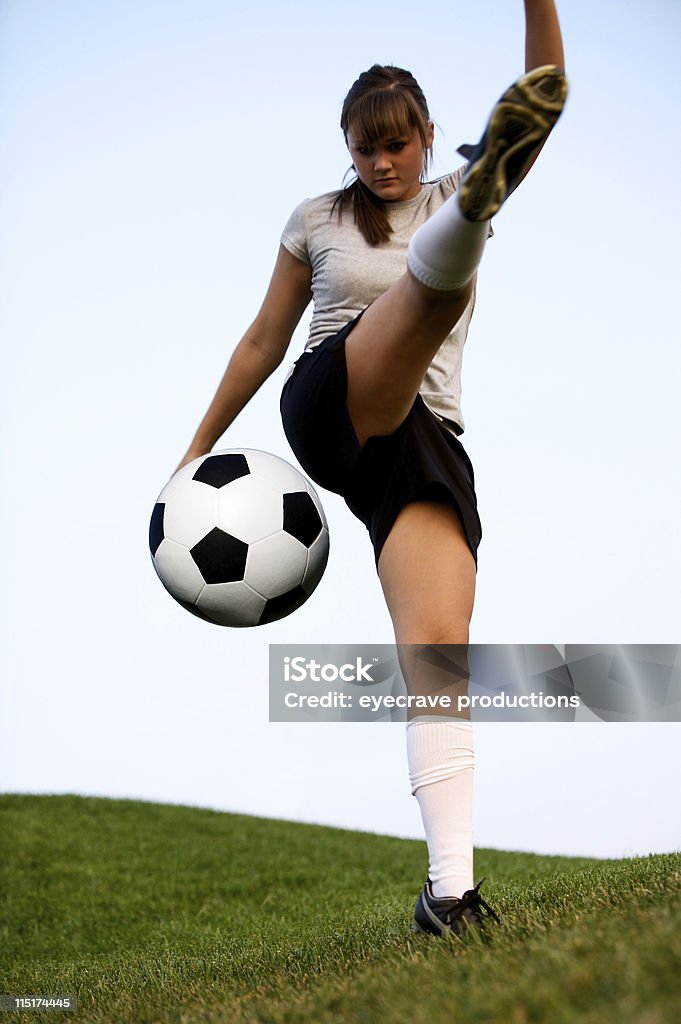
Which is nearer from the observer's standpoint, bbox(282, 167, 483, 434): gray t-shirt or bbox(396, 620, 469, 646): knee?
bbox(396, 620, 469, 646): knee

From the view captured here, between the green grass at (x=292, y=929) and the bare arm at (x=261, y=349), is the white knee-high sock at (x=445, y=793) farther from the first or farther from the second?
the bare arm at (x=261, y=349)

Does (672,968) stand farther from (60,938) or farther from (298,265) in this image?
(60,938)

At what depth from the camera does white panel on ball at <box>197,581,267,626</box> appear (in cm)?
314

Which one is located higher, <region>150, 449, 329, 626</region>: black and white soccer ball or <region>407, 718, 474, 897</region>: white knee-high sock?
<region>150, 449, 329, 626</region>: black and white soccer ball

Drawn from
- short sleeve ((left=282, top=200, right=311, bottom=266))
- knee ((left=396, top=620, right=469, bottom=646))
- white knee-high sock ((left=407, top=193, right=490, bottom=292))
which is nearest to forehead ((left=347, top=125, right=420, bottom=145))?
short sleeve ((left=282, top=200, right=311, bottom=266))

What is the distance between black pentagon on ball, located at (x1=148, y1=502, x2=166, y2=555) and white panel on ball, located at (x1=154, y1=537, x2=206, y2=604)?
0.03 m

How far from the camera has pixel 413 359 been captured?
257cm

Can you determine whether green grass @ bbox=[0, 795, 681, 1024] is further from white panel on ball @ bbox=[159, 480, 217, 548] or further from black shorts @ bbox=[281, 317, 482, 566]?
white panel on ball @ bbox=[159, 480, 217, 548]

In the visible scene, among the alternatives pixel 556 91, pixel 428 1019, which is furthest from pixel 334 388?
pixel 428 1019

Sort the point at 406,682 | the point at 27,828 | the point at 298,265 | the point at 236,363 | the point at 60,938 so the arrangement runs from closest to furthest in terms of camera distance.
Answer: the point at 406,682 → the point at 298,265 → the point at 236,363 → the point at 60,938 → the point at 27,828

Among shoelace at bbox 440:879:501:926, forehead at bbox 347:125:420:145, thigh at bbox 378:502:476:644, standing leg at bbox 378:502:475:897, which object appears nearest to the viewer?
shoelace at bbox 440:879:501:926

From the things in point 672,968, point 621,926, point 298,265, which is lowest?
point 621,926

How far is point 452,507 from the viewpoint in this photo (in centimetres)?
282

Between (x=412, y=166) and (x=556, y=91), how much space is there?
Answer: 0.76 m
